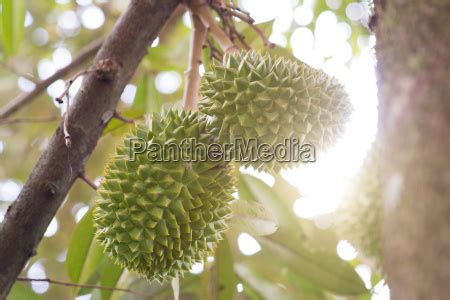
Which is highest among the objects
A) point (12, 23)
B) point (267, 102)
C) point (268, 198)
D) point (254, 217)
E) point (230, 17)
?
point (12, 23)

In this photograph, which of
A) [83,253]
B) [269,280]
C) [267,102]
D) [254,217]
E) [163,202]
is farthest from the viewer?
[269,280]

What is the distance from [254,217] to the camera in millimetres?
2031

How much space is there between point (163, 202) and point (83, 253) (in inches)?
29.9

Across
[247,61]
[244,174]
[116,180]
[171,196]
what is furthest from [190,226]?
[244,174]

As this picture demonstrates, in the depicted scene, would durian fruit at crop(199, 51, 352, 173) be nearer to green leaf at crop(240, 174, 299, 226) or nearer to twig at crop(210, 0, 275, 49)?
twig at crop(210, 0, 275, 49)

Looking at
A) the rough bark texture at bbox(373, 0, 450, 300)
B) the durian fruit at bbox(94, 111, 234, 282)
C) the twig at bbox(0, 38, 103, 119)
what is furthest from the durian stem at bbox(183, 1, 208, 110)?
the rough bark texture at bbox(373, 0, 450, 300)

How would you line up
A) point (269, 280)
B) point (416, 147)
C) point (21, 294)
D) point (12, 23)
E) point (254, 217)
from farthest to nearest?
point (12, 23), point (269, 280), point (21, 294), point (254, 217), point (416, 147)

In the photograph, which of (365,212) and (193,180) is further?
(365,212)

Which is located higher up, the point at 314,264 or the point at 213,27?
the point at 213,27

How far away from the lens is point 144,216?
175 cm

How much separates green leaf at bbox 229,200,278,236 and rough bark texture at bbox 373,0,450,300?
1.23 m

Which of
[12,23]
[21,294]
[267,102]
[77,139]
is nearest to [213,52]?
[267,102]

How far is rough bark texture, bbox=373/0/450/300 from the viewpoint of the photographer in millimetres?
636

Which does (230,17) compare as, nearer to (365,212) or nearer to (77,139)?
(77,139)
